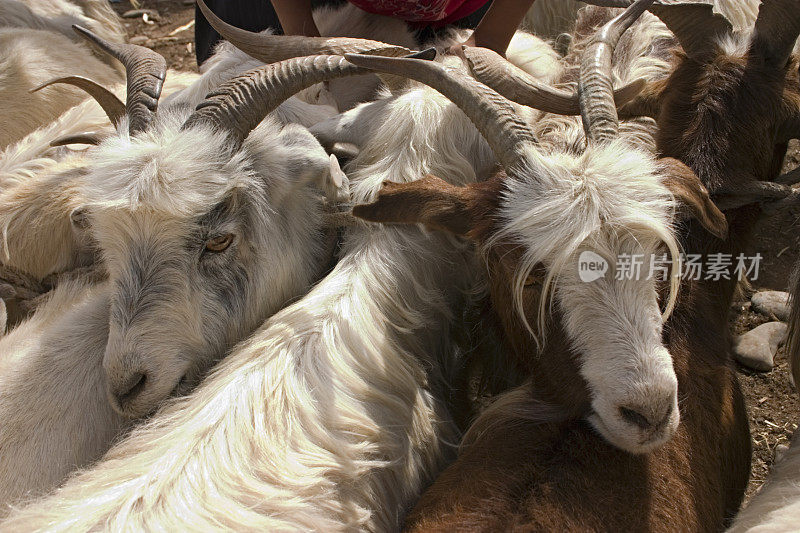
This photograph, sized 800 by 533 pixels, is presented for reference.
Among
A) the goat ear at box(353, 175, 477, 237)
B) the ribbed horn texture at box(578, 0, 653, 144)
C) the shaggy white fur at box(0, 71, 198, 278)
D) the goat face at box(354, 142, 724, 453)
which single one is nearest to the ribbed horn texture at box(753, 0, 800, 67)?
the ribbed horn texture at box(578, 0, 653, 144)

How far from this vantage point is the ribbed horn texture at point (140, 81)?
381cm

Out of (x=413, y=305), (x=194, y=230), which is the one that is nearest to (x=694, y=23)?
(x=413, y=305)

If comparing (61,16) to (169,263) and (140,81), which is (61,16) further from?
(169,263)

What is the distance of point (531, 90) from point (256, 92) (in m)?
1.31

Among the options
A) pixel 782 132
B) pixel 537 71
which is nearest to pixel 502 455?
pixel 782 132

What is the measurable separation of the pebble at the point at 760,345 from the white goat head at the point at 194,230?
113 inches

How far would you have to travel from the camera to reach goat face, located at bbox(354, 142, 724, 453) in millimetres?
2781

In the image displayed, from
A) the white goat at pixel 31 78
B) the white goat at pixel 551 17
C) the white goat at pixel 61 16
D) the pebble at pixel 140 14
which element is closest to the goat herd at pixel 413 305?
the white goat at pixel 31 78

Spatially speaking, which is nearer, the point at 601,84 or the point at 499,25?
the point at 601,84

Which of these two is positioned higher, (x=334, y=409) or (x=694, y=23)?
(x=694, y=23)

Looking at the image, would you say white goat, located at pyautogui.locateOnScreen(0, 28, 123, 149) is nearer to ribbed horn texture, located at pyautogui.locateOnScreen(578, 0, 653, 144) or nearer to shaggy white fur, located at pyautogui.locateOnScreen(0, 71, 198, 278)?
shaggy white fur, located at pyautogui.locateOnScreen(0, 71, 198, 278)

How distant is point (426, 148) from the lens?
12.2 feet

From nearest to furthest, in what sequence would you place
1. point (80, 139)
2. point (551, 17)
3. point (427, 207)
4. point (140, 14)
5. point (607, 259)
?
1. point (607, 259)
2. point (427, 207)
3. point (80, 139)
4. point (551, 17)
5. point (140, 14)

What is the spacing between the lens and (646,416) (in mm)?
2742
